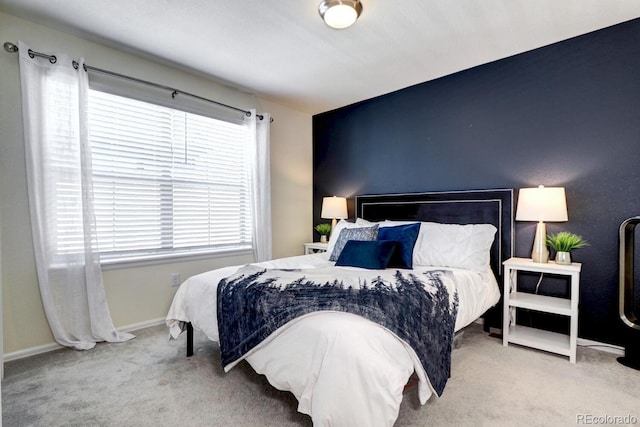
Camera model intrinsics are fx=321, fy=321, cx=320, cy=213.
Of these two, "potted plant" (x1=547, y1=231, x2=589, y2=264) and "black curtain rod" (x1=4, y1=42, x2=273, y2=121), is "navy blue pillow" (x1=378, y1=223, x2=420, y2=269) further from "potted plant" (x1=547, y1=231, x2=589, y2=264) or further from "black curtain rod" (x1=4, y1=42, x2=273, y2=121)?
"black curtain rod" (x1=4, y1=42, x2=273, y2=121)

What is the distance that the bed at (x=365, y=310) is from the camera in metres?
1.36

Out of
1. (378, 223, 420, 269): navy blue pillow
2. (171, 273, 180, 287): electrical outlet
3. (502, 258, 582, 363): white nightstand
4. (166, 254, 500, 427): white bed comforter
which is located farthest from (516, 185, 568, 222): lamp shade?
(171, 273, 180, 287): electrical outlet

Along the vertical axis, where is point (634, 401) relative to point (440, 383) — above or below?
below

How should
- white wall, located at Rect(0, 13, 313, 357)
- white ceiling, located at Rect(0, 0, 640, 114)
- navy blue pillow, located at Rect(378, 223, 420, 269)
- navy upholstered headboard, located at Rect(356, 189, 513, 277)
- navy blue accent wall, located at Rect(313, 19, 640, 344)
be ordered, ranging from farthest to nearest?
navy upholstered headboard, located at Rect(356, 189, 513, 277), navy blue pillow, located at Rect(378, 223, 420, 269), navy blue accent wall, located at Rect(313, 19, 640, 344), white wall, located at Rect(0, 13, 313, 357), white ceiling, located at Rect(0, 0, 640, 114)

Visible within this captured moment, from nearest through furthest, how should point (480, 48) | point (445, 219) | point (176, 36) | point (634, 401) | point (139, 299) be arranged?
point (634, 401) < point (176, 36) < point (480, 48) < point (139, 299) < point (445, 219)

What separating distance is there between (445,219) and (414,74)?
1530mm

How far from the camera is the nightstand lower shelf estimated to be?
7.87ft

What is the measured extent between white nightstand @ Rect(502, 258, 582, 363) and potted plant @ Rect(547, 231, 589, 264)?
0.06 metres

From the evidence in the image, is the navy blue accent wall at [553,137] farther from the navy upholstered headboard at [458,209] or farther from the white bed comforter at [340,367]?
the white bed comforter at [340,367]

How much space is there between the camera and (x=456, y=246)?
2.74 m

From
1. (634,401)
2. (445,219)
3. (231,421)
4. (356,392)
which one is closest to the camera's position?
(356,392)

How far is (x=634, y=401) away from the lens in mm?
1850

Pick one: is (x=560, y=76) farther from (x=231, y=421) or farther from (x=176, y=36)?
(x=231, y=421)

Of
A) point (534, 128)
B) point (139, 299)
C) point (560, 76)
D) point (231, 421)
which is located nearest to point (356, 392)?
point (231, 421)
